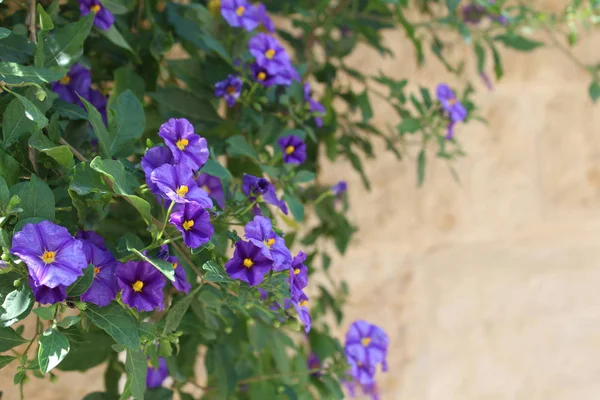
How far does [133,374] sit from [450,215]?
1.01 metres

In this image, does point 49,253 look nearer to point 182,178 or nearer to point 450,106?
point 182,178

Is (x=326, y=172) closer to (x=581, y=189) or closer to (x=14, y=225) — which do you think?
(x=581, y=189)

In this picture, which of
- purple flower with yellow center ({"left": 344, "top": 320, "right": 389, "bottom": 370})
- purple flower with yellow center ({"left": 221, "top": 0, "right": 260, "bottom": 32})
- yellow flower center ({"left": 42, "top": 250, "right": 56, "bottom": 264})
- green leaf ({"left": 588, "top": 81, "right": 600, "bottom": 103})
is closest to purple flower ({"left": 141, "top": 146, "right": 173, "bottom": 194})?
yellow flower center ({"left": 42, "top": 250, "right": 56, "bottom": 264})

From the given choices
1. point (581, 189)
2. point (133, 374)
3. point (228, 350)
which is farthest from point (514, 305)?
point (133, 374)

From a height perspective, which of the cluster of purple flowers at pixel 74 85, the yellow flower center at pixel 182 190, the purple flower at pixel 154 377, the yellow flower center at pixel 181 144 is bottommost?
the purple flower at pixel 154 377

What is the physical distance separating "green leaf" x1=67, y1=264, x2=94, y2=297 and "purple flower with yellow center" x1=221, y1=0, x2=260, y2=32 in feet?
1.41

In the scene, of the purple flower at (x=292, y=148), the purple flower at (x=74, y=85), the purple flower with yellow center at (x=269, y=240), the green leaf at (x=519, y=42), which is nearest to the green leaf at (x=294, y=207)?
the purple flower at (x=292, y=148)

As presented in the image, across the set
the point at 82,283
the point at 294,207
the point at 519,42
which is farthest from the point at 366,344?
the point at 519,42

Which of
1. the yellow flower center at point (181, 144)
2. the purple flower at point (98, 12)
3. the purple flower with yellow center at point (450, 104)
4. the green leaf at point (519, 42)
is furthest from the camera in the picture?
the green leaf at point (519, 42)

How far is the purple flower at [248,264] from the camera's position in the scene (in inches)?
24.8

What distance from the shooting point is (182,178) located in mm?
612

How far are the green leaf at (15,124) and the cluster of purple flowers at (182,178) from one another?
4.6 inches

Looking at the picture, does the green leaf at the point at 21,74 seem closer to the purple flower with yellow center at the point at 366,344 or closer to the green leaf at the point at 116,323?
the green leaf at the point at 116,323

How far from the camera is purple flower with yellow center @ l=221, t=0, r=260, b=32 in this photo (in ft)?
2.95
